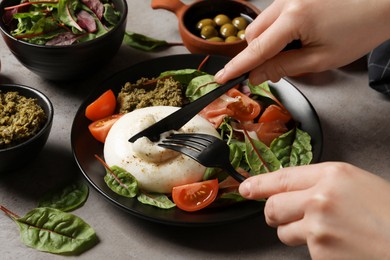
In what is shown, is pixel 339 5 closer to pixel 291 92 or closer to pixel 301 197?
pixel 291 92

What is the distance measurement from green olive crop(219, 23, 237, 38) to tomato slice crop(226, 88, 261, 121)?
1.33 ft

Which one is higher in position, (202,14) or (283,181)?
(283,181)

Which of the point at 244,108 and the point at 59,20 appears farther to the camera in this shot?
the point at 59,20

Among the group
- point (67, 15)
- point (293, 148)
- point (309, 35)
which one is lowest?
point (293, 148)

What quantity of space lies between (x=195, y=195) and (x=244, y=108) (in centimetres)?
39

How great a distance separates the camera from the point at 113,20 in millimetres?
1976

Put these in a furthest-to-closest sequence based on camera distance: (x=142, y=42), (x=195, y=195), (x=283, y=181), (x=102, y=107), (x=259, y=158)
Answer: (x=142, y=42)
(x=102, y=107)
(x=259, y=158)
(x=195, y=195)
(x=283, y=181)

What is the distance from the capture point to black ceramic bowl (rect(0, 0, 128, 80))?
5.99 ft

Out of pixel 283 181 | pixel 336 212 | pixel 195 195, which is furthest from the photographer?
pixel 195 195

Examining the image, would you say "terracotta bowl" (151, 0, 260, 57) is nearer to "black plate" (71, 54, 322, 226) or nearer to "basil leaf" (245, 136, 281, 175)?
"black plate" (71, 54, 322, 226)

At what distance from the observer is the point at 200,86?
183cm

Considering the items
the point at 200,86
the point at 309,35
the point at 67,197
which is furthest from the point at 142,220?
the point at 309,35

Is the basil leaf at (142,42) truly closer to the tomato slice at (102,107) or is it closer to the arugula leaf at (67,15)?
the arugula leaf at (67,15)

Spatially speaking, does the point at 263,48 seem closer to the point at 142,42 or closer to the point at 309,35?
the point at 309,35
